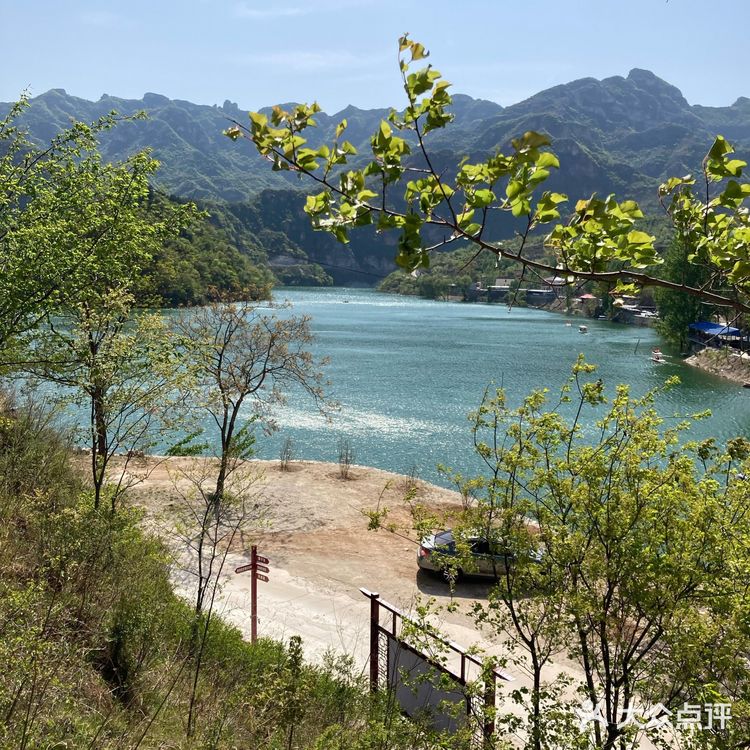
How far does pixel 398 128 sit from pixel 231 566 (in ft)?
36.7

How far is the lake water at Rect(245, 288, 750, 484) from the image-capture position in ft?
76.8

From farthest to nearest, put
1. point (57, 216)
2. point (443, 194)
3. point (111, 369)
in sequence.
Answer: point (57, 216) < point (111, 369) < point (443, 194)

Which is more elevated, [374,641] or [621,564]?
[621,564]

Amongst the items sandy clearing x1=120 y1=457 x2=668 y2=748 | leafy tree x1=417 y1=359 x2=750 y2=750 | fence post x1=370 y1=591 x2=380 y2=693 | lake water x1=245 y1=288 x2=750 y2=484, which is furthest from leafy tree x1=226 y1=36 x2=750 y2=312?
fence post x1=370 y1=591 x2=380 y2=693

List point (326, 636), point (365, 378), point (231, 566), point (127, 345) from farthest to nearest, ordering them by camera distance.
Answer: point (365, 378) < point (231, 566) < point (326, 636) < point (127, 345)

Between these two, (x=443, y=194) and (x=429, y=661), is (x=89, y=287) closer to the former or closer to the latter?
(x=429, y=661)

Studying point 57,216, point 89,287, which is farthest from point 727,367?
point 57,216

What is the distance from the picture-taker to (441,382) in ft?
117

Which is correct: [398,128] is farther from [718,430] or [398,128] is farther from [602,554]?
[718,430]

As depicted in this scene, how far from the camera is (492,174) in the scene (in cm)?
222

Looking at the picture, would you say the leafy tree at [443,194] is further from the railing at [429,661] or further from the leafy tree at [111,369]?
the leafy tree at [111,369]

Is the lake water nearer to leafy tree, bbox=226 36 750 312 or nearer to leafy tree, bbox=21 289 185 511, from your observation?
leafy tree, bbox=226 36 750 312

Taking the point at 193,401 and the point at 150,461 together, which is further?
the point at 150,461

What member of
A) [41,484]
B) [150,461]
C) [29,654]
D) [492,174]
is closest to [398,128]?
[492,174]
